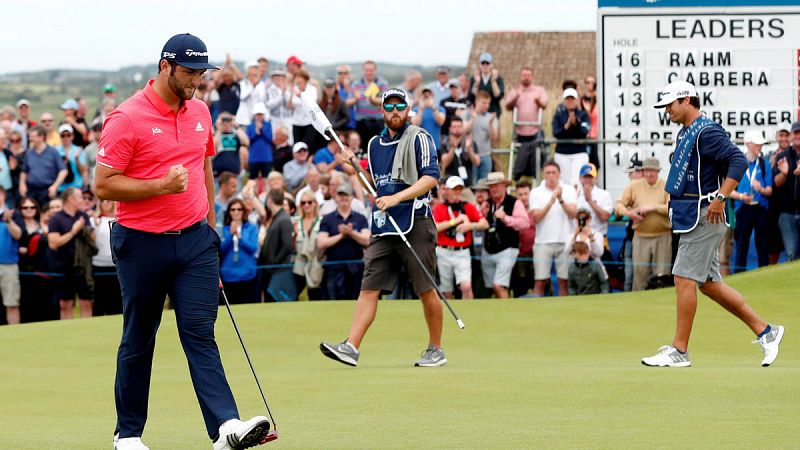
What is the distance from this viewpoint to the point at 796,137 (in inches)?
773

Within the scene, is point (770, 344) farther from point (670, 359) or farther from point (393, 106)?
point (393, 106)

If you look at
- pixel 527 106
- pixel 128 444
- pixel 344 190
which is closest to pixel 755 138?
pixel 527 106

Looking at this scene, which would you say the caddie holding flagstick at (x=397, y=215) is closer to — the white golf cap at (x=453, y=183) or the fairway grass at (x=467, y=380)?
the fairway grass at (x=467, y=380)

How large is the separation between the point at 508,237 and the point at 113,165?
12.9 meters

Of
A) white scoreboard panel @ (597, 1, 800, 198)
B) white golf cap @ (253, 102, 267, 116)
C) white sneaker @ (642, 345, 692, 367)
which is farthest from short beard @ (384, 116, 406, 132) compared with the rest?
white golf cap @ (253, 102, 267, 116)

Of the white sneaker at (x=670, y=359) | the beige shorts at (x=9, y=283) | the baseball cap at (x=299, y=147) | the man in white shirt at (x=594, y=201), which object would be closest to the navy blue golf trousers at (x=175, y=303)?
the white sneaker at (x=670, y=359)

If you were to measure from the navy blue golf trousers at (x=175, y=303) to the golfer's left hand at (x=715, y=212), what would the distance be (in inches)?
198

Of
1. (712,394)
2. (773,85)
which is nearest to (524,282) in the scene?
(773,85)

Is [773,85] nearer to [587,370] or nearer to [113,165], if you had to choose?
[587,370]

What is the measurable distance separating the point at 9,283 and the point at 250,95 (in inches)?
274

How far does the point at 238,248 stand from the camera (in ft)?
64.0

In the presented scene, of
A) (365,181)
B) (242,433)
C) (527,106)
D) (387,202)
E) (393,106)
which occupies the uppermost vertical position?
(393,106)

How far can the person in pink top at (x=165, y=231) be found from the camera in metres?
7.27

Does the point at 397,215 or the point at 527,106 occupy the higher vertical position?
the point at 527,106
